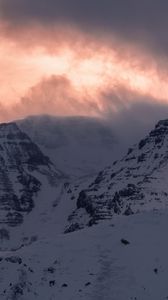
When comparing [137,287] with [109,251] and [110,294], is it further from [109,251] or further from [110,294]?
[109,251]

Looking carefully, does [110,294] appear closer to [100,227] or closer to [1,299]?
[1,299]

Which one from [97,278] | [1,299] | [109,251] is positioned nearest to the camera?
[1,299]

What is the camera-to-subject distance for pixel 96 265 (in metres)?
122

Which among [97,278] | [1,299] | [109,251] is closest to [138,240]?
[109,251]

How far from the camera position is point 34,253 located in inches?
5012

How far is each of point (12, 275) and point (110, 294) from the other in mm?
10390

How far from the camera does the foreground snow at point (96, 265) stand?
114625 millimetres

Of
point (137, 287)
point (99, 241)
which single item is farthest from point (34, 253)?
point (137, 287)

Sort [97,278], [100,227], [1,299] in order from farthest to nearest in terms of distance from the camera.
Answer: [100,227], [97,278], [1,299]

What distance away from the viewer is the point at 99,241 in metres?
131

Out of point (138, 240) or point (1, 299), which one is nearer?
point (1, 299)

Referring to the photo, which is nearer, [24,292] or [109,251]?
[24,292]

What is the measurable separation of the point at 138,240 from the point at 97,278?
39.9 ft

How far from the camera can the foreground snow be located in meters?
115
